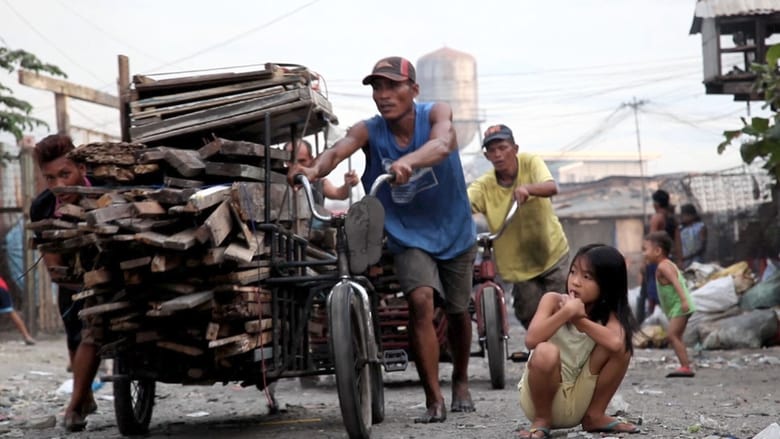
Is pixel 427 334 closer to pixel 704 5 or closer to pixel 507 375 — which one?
pixel 507 375

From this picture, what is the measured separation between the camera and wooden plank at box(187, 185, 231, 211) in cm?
558

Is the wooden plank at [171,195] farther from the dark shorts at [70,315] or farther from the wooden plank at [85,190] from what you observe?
the dark shorts at [70,315]

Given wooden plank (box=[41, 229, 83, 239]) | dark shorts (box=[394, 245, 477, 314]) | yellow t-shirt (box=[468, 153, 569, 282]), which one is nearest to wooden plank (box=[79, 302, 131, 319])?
wooden plank (box=[41, 229, 83, 239])

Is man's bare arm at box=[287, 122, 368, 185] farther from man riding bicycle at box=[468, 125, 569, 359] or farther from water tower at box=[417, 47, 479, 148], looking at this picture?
water tower at box=[417, 47, 479, 148]

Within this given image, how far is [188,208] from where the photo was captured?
5.57 metres

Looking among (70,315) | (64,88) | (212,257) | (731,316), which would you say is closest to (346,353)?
(212,257)

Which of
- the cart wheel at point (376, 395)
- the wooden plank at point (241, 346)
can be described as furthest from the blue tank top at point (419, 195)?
the wooden plank at point (241, 346)

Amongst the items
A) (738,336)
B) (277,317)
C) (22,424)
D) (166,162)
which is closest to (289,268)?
(277,317)

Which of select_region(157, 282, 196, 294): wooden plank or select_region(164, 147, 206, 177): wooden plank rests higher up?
select_region(164, 147, 206, 177): wooden plank

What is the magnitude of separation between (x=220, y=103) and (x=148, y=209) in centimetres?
109

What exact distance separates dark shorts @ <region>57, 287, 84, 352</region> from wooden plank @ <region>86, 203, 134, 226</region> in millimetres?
2246

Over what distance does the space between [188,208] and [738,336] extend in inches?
358

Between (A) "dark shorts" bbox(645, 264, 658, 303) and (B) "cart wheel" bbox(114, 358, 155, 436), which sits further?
(A) "dark shorts" bbox(645, 264, 658, 303)

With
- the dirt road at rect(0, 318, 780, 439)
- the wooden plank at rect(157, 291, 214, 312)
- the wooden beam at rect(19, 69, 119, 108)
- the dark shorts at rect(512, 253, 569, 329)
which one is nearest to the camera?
the wooden plank at rect(157, 291, 214, 312)
